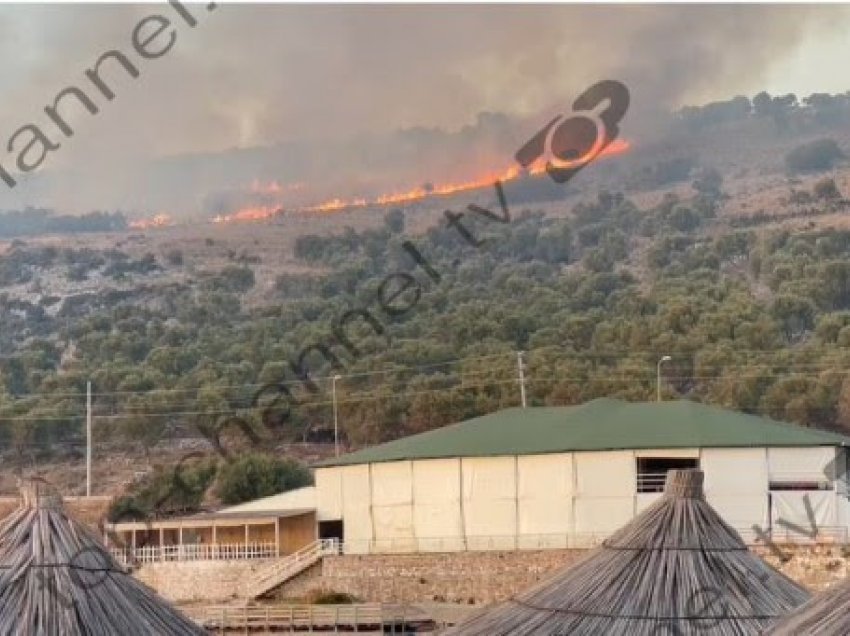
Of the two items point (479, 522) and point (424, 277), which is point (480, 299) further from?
point (479, 522)

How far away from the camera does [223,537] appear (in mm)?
46219

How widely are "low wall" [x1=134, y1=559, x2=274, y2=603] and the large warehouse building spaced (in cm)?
253

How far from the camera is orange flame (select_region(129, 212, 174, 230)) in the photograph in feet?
518

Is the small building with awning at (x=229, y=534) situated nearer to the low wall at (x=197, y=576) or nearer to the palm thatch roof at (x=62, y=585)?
the low wall at (x=197, y=576)

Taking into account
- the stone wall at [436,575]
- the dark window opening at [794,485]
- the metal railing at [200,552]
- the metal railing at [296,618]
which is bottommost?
the metal railing at [296,618]

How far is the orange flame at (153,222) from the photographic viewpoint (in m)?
158

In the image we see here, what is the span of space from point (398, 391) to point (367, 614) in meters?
38.3

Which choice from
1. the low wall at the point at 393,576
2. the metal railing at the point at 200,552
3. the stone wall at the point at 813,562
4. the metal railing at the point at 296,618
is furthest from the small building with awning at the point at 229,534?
the stone wall at the point at 813,562

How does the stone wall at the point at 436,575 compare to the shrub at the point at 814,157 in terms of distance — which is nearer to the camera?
the stone wall at the point at 436,575

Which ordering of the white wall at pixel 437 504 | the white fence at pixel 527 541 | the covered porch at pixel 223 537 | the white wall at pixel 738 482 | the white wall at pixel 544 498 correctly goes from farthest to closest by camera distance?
the covered porch at pixel 223 537 → the white wall at pixel 437 504 → the white wall at pixel 544 498 → the white wall at pixel 738 482 → the white fence at pixel 527 541

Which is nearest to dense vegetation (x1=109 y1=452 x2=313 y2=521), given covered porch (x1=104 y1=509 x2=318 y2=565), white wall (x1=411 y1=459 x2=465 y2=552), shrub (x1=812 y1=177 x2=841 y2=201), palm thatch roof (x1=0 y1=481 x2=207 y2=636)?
covered porch (x1=104 y1=509 x2=318 y2=565)

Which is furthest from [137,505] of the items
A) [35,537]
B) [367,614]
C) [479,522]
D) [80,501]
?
[35,537]

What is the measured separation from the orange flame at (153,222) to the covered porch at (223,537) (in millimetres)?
109652

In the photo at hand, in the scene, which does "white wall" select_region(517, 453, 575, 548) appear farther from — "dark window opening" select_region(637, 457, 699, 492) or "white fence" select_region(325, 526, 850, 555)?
"dark window opening" select_region(637, 457, 699, 492)
